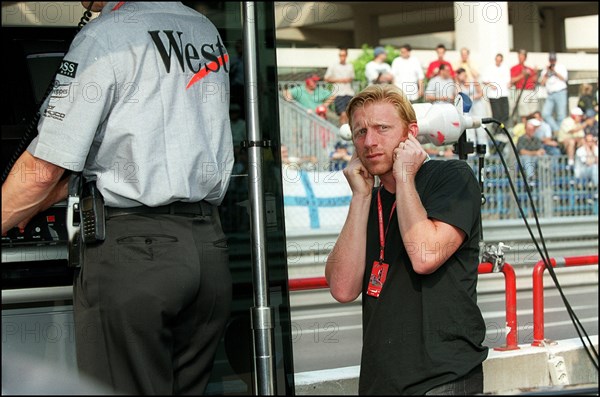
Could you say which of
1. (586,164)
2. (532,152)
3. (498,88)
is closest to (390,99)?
(498,88)

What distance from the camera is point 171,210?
2893mm

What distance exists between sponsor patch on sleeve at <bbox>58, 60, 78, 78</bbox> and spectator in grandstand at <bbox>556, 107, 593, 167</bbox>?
1063 cm

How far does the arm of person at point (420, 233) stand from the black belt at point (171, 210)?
61 cm

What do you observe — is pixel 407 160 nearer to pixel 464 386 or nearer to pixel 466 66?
pixel 464 386

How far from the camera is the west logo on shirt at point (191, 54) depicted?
2.92 m

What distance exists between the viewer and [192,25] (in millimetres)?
3098

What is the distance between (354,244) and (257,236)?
326 mm

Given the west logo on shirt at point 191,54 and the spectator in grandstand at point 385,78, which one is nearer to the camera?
the west logo on shirt at point 191,54

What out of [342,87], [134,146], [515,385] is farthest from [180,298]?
[342,87]

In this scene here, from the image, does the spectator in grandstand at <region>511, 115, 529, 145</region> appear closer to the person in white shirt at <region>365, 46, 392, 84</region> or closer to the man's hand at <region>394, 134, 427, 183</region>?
the person in white shirt at <region>365, 46, 392, 84</region>

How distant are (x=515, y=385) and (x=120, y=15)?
10.2ft

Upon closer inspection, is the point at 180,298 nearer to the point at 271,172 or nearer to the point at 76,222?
the point at 76,222

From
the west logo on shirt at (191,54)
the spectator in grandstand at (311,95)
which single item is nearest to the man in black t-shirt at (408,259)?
the west logo on shirt at (191,54)

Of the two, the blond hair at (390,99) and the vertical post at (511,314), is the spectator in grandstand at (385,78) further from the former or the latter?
the blond hair at (390,99)
